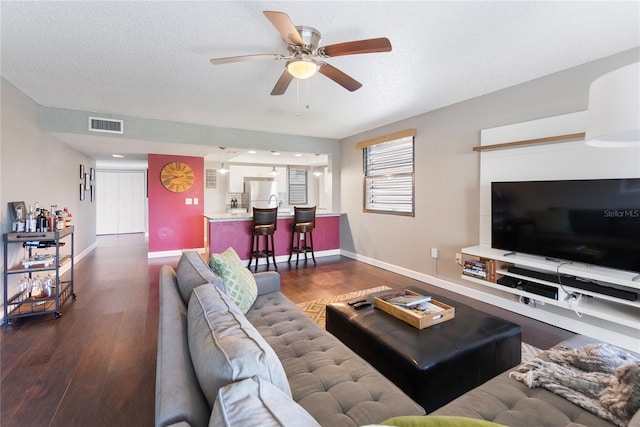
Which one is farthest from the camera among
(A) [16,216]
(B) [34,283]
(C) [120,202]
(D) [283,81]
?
(C) [120,202]

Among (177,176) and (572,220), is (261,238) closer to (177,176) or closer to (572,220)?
(177,176)

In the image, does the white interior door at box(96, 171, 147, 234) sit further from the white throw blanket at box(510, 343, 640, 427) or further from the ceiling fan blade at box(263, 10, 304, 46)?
the white throw blanket at box(510, 343, 640, 427)

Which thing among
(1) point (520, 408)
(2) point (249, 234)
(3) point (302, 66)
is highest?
(3) point (302, 66)

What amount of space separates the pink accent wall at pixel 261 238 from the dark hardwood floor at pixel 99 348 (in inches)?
42.3

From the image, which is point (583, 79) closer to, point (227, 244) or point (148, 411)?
point (148, 411)

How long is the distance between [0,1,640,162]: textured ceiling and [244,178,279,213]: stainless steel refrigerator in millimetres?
4339

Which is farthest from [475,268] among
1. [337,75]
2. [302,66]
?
[302,66]

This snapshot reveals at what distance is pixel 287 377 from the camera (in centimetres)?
137

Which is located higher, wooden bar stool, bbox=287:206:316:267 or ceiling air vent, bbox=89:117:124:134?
ceiling air vent, bbox=89:117:124:134

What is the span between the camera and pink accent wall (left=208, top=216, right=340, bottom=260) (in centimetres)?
492

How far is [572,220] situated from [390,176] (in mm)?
2552

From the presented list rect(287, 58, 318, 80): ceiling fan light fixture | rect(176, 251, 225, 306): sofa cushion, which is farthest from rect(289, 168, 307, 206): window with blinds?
rect(176, 251, 225, 306): sofa cushion

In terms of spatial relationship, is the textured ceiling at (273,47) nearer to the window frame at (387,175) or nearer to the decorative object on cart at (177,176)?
the window frame at (387,175)

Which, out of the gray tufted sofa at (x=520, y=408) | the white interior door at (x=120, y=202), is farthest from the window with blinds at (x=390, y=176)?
the white interior door at (x=120, y=202)
